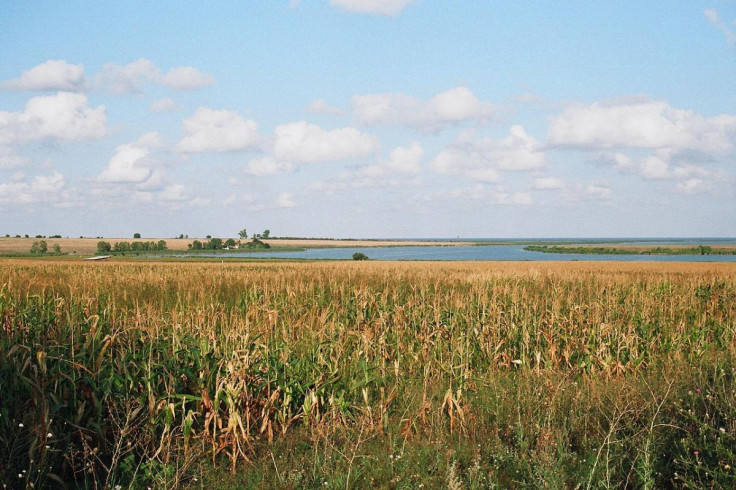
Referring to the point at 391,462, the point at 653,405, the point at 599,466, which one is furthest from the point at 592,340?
the point at 391,462

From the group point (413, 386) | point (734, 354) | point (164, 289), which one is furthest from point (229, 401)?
point (164, 289)

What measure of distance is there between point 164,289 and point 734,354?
17370 mm

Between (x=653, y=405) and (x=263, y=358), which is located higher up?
(x=263, y=358)

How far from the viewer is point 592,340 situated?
952cm

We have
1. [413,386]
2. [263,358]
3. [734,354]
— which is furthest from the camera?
[734,354]

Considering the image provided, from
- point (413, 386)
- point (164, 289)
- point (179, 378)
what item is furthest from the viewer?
point (164, 289)

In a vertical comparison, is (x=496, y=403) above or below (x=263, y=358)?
below

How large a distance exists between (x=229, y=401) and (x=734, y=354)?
8.03m

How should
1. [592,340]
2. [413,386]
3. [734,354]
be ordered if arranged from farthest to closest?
1. [592,340]
2. [734,354]
3. [413,386]

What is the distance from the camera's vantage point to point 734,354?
8281 millimetres

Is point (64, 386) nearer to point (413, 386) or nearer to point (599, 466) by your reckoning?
point (413, 386)

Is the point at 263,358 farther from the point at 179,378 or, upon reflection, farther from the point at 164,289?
the point at 164,289

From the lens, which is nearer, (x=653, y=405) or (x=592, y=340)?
(x=653, y=405)

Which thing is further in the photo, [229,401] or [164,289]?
[164,289]
